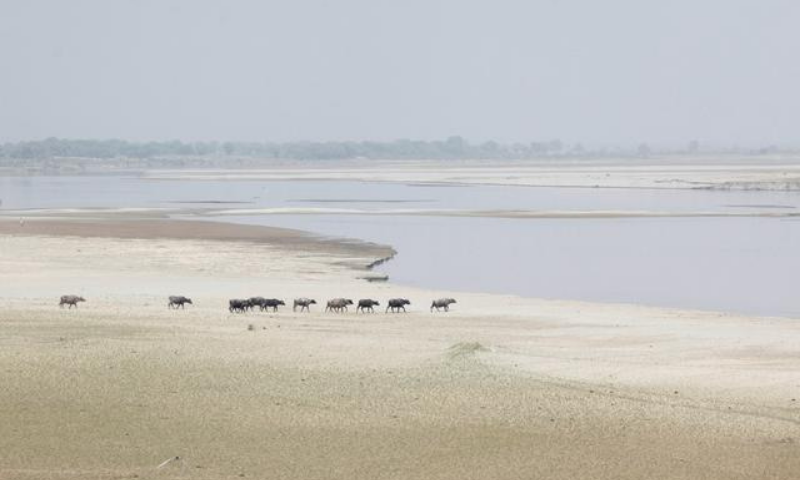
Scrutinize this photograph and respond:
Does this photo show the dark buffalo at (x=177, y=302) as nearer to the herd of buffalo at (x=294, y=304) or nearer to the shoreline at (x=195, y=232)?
the herd of buffalo at (x=294, y=304)

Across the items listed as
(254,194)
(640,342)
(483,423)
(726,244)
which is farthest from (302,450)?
(254,194)

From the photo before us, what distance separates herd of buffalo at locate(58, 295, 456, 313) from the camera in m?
24.4

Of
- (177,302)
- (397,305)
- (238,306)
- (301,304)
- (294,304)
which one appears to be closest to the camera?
(238,306)

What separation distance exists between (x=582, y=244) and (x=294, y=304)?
916 inches

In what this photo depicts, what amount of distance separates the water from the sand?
21.2 ft

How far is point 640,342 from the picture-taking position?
2131 cm

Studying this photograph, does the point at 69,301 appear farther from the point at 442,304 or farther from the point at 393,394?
the point at 393,394

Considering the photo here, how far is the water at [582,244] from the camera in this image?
32.9m

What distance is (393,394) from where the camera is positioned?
15188mm

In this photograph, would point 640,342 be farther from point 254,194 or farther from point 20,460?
point 254,194

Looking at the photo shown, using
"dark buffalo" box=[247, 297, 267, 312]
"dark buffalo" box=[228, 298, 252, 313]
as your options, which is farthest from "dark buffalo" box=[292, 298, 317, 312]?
"dark buffalo" box=[228, 298, 252, 313]

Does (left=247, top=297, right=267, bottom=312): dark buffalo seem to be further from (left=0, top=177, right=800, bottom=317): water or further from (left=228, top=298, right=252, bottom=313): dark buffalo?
(left=0, top=177, right=800, bottom=317): water

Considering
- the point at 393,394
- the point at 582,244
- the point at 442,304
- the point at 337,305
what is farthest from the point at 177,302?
the point at 582,244

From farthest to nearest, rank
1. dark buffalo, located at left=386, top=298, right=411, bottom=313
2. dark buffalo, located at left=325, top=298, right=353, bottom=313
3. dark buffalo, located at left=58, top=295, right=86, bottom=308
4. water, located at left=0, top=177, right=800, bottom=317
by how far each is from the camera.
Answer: water, located at left=0, top=177, right=800, bottom=317
dark buffalo, located at left=386, top=298, right=411, bottom=313
dark buffalo, located at left=325, top=298, right=353, bottom=313
dark buffalo, located at left=58, top=295, right=86, bottom=308
